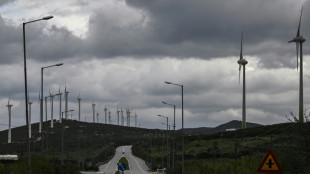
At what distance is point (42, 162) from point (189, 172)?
15.1 metres

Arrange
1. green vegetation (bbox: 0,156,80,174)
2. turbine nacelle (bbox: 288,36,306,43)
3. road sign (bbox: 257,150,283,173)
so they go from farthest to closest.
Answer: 1. turbine nacelle (bbox: 288,36,306,43)
2. green vegetation (bbox: 0,156,80,174)
3. road sign (bbox: 257,150,283,173)

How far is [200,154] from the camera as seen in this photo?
134500mm

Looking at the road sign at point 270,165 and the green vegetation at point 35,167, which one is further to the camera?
the green vegetation at point 35,167

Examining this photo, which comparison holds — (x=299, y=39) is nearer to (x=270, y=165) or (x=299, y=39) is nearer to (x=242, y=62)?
(x=242, y=62)

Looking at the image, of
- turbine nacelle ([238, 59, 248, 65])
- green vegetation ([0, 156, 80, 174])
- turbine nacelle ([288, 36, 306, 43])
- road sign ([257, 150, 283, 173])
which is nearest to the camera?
road sign ([257, 150, 283, 173])

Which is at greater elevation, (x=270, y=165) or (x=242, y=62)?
(x=242, y=62)

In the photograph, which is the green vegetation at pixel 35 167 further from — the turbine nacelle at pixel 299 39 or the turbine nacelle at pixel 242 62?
the turbine nacelle at pixel 242 62

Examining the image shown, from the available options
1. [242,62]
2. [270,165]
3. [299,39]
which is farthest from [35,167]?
[242,62]

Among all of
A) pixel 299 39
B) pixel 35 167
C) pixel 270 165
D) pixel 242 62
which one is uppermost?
pixel 242 62

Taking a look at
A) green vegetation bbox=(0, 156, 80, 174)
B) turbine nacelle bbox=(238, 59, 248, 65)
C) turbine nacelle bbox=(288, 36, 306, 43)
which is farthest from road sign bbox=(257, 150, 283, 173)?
turbine nacelle bbox=(238, 59, 248, 65)

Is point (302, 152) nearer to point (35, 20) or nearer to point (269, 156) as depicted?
point (269, 156)

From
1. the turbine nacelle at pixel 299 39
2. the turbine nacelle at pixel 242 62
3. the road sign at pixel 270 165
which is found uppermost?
the turbine nacelle at pixel 242 62

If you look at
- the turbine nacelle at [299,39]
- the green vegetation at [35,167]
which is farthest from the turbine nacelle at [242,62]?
the green vegetation at [35,167]

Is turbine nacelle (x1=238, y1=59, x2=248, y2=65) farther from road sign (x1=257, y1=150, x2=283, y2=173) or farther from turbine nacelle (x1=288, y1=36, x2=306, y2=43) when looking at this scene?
road sign (x1=257, y1=150, x2=283, y2=173)
